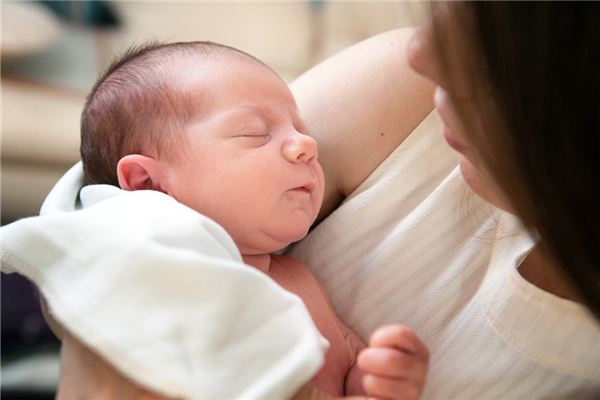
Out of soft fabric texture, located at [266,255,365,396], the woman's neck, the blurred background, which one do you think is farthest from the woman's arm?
the blurred background

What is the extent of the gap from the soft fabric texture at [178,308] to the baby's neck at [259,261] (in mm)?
134

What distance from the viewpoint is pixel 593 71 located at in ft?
1.65

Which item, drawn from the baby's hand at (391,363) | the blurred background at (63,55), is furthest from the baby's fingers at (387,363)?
the blurred background at (63,55)

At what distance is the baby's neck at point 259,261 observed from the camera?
0.79 meters

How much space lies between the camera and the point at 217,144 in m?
0.75

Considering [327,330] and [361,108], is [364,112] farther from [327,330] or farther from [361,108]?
[327,330]

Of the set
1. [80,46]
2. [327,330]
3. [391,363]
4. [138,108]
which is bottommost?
[80,46]

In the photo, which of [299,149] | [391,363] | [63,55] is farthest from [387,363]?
[63,55]

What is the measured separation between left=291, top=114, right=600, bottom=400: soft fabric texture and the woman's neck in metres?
0.02

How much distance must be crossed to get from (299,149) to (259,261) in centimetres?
14

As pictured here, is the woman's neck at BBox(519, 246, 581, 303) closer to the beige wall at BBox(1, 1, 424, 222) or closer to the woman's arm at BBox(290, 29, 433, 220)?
the woman's arm at BBox(290, 29, 433, 220)

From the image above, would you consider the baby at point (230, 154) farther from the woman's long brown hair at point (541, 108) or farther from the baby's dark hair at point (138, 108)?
the woman's long brown hair at point (541, 108)

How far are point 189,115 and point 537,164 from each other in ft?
1.28

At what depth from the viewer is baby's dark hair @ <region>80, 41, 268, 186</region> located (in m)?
0.78
